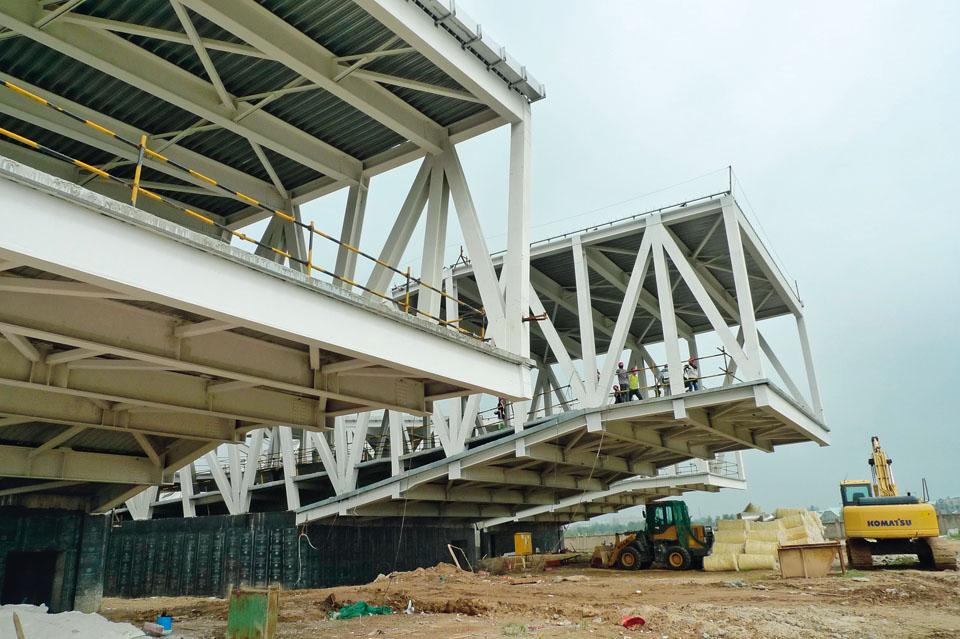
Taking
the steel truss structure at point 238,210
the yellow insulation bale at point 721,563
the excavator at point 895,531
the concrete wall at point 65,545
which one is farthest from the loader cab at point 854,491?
the concrete wall at point 65,545

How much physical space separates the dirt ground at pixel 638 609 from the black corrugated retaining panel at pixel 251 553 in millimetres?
2887

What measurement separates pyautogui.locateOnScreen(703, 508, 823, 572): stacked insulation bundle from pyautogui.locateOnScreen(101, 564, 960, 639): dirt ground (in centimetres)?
181

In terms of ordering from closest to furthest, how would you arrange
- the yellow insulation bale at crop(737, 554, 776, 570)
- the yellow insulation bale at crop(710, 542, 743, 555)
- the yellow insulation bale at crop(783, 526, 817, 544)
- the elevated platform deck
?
the elevated platform deck → the yellow insulation bale at crop(737, 554, 776, 570) → the yellow insulation bale at crop(710, 542, 743, 555) → the yellow insulation bale at crop(783, 526, 817, 544)

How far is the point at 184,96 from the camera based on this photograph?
11.8 m

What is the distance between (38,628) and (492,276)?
9956 millimetres

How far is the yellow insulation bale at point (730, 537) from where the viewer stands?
25.2 metres

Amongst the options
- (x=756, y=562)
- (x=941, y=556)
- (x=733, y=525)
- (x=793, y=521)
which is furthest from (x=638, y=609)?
(x=793, y=521)

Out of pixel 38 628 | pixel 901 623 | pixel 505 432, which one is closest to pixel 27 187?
pixel 38 628

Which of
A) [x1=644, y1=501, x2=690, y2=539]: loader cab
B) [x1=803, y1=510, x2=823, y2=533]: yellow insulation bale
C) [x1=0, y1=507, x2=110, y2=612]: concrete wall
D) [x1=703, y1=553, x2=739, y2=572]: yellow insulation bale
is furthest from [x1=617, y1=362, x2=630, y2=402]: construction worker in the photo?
[x1=0, y1=507, x2=110, y2=612]: concrete wall

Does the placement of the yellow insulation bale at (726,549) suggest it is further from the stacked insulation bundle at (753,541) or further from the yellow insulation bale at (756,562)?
the yellow insulation bale at (756,562)

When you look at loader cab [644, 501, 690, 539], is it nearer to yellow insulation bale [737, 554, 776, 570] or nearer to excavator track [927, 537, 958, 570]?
yellow insulation bale [737, 554, 776, 570]

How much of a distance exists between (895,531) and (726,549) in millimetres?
5884

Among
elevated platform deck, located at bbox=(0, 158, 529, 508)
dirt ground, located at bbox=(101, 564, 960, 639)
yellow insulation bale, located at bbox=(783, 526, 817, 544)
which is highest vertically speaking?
elevated platform deck, located at bbox=(0, 158, 529, 508)

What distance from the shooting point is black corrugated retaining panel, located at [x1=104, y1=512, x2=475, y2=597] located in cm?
2492
